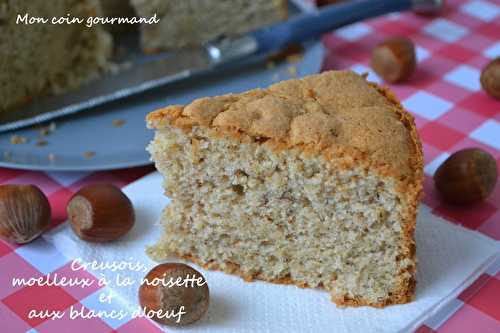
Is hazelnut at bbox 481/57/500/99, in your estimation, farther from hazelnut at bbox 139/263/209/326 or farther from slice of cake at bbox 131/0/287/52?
hazelnut at bbox 139/263/209/326

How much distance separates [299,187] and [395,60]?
150 cm

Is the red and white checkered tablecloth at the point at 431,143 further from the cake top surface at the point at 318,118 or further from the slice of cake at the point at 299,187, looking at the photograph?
the cake top surface at the point at 318,118

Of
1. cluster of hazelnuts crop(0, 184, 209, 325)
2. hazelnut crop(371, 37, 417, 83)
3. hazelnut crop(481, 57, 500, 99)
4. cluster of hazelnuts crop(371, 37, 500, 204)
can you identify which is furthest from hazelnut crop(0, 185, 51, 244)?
hazelnut crop(481, 57, 500, 99)

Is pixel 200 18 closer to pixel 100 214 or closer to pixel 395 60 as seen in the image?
pixel 395 60

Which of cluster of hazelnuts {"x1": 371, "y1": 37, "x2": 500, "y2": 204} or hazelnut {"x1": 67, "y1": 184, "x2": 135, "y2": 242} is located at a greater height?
hazelnut {"x1": 67, "y1": 184, "x2": 135, "y2": 242}

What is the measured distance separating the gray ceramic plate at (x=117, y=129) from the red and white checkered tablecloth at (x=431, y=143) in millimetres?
82

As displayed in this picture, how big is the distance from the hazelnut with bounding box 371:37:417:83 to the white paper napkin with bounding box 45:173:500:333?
3.50ft

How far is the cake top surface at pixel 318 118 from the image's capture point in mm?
2320

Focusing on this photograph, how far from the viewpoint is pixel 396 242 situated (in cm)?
237

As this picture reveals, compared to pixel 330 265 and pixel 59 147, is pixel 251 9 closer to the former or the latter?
pixel 59 147

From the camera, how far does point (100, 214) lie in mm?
2594

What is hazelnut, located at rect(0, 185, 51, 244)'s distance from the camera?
2623 millimetres

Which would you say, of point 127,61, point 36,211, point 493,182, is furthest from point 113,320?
point 127,61

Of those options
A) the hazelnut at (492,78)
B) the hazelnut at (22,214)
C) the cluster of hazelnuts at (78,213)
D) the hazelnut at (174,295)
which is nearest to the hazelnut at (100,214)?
the cluster of hazelnuts at (78,213)
